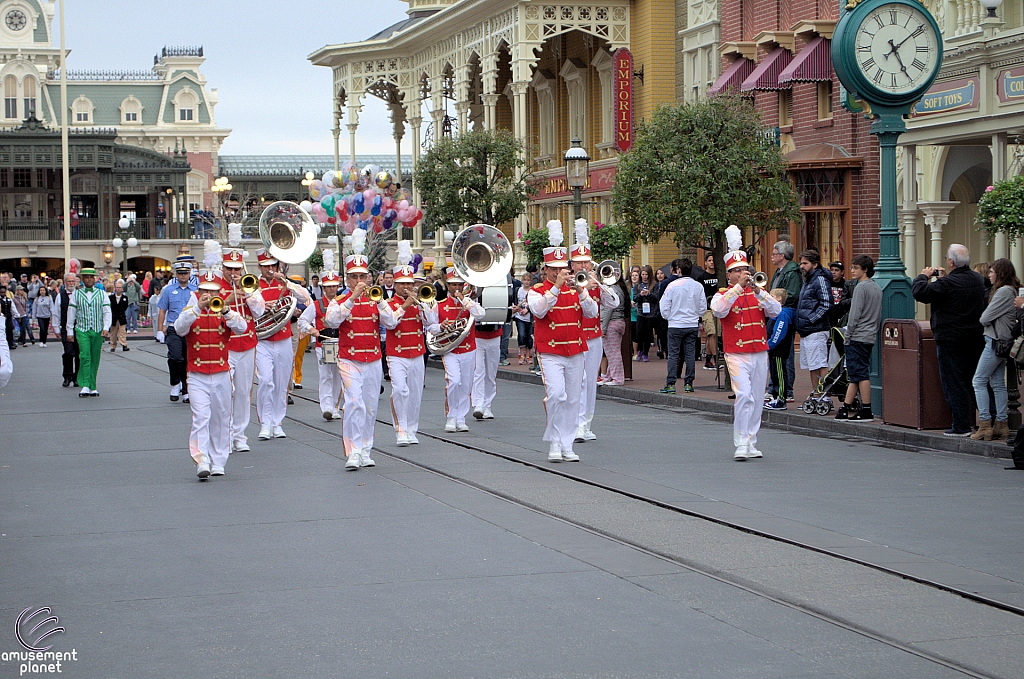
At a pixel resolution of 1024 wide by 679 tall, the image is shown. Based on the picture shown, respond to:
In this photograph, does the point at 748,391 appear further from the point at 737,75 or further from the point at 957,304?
the point at 737,75

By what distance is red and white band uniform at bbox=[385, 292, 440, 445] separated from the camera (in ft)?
43.0

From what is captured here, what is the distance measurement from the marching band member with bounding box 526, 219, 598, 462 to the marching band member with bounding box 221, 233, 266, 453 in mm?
2737

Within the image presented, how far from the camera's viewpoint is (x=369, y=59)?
44.2 m

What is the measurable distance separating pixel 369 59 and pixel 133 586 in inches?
1519

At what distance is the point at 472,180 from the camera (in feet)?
101

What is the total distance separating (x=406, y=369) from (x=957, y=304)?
17.7 feet

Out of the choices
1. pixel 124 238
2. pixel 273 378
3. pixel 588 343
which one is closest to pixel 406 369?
pixel 588 343

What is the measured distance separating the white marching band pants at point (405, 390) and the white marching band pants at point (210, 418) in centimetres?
198

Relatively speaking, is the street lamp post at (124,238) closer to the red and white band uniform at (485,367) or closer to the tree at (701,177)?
the tree at (701,177)

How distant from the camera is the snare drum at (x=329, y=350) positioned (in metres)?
15.6

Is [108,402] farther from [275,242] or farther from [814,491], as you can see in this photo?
[814,491]

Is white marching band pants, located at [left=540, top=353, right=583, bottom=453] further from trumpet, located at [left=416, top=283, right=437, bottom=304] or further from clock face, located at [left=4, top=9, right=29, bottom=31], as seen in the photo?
clock face, located at [left=4, top=9, right=29, bottom=31]

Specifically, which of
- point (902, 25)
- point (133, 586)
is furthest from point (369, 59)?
point (133, 586)

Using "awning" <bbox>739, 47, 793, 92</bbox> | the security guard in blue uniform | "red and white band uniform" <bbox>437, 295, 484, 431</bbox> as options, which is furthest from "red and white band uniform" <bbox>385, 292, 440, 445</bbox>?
"awning" <bbox>739, 47, 793, 92</bbox>
